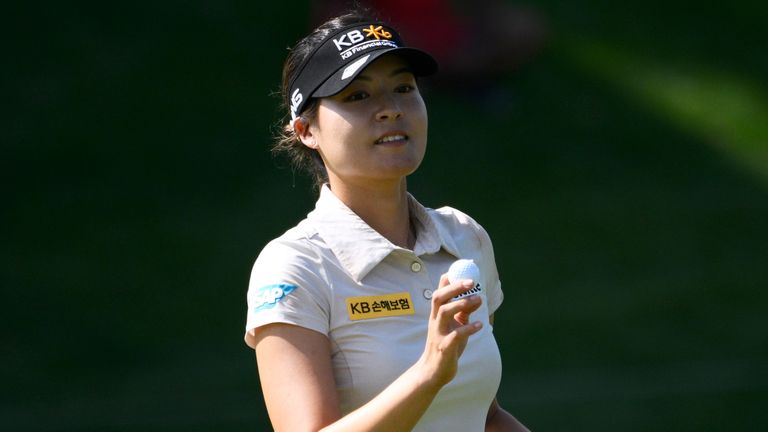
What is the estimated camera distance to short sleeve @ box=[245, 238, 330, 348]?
8.09ft

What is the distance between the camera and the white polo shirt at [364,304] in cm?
250

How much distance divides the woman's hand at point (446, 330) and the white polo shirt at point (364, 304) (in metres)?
0.26

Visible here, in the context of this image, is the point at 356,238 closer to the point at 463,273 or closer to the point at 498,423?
the point at 463,273

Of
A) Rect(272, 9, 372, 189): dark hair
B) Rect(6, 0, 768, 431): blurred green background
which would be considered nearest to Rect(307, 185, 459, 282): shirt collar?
Rect(272, 9, 372, 189): dark hair

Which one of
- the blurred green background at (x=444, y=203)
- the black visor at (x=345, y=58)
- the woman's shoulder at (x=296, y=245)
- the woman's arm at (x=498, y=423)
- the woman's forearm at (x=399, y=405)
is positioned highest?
the black visor at (x=345, y=58)

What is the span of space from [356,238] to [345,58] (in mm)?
365

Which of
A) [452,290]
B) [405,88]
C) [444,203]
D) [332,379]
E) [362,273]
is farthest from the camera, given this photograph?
[444,203]

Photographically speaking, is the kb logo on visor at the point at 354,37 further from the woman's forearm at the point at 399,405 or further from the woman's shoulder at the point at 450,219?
the woman's forearm at the point at 399,405

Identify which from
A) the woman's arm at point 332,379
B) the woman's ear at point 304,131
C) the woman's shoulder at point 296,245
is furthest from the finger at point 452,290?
the woman's ear at point 304,131

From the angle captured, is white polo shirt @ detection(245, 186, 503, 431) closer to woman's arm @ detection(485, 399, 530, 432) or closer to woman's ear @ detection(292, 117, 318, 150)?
woman's ear @ detection(292, 117, 318, 150)

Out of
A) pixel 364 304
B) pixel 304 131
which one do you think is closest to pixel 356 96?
pixel 304 131

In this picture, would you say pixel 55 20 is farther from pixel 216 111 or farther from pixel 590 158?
pixel 590 158

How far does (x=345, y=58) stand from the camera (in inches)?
104

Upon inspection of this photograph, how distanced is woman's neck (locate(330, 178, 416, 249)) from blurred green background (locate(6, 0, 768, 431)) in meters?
4.58
